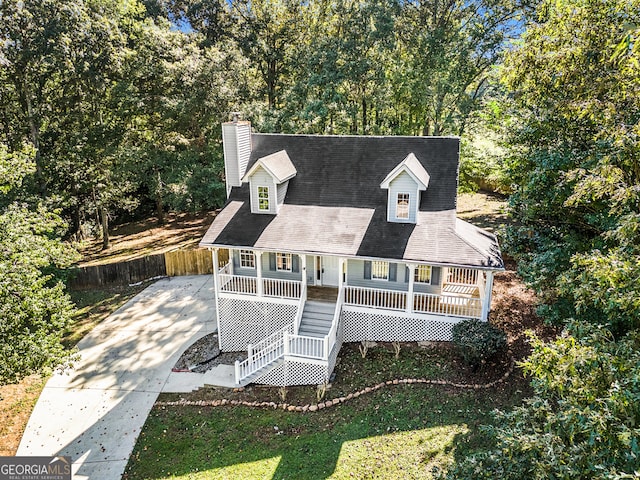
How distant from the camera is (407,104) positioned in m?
30.4

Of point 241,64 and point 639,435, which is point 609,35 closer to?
point 639,435

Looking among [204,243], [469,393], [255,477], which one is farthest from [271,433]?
[204,243]

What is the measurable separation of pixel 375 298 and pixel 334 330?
6.84 ft

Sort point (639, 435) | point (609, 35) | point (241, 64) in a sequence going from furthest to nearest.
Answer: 1. point (241, 64)
2. point (609, 35)
3. point (639, 435)

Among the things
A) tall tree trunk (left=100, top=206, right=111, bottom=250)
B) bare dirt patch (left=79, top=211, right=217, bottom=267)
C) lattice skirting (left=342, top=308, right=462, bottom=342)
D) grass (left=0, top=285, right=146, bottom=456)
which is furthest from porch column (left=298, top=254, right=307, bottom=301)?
tall tree trunk (left=100, top=206, right=111, bottom=250)

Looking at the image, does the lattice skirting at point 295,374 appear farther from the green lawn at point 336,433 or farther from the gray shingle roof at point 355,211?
the gray shingle roof at point 355,211

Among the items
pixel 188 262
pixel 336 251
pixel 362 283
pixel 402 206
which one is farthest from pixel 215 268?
pixel 188 262

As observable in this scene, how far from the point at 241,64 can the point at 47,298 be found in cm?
2057

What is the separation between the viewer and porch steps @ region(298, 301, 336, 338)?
15.7 m

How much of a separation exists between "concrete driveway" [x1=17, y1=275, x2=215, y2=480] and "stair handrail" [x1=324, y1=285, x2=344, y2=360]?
6.69 m

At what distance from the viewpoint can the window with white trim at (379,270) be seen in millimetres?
16547

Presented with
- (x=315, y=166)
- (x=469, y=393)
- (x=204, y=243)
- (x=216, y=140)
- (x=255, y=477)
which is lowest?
(x=255, y=477)

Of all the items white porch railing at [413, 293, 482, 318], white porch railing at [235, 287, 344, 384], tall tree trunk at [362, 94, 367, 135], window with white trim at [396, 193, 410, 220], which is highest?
tall tree trunk at [362, 94, 367, 135]

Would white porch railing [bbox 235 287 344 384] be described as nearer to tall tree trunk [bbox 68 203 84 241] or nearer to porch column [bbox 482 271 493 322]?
porch column [bbox 482 271 493 322]
